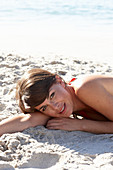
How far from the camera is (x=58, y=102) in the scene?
2.38 metres

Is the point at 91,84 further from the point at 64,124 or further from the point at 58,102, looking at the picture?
the point at 64,124

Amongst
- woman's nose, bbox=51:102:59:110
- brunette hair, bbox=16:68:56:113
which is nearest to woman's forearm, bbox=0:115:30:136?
brunette hair, bbox=16:68:56:113

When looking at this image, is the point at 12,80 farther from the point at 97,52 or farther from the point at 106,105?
the point at 97,52

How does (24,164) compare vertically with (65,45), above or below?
below

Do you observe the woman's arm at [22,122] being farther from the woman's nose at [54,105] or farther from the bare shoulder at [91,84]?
the bare shoulder at [91,84]

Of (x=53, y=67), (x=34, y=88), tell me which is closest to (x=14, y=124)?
(x=34, y=88)

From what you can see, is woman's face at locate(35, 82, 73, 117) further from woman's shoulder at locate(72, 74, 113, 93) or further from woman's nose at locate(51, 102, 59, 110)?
woman's shoulder at locate(72, 74, 113, 93)

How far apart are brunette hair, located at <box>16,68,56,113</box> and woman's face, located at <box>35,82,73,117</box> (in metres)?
0.05

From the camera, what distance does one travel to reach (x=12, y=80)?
158 inches

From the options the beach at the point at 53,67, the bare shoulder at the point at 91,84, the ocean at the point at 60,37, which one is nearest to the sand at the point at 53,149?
the beach at the point at 53,67

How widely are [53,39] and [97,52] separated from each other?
1.80 meters

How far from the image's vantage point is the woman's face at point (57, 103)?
7.77 ft

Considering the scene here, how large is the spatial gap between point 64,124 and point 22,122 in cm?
38

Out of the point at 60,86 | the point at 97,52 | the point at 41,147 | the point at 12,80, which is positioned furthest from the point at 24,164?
the point at 97,52
